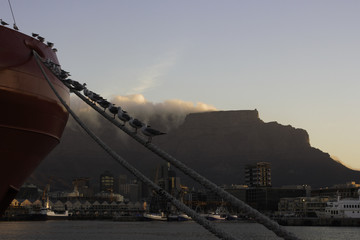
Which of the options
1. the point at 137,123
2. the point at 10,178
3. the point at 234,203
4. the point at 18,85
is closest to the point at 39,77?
the point at 18,85

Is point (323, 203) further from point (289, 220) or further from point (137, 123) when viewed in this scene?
point (137, 123)

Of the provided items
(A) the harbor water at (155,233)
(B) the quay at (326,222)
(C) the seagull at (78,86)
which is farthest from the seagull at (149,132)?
(B) the quay at (326,222)

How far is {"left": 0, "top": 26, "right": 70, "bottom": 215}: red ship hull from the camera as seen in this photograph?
2721 cm

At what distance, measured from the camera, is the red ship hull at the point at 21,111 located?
2721 centimetres

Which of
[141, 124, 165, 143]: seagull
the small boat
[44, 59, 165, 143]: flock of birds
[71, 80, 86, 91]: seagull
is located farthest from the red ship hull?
the small boat

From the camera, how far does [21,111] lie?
91.4 feet

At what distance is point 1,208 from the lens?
2956 cm

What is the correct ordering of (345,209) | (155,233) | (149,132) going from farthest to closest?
(345,209)
(155,233)
(149,132)

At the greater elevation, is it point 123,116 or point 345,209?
point 123,116

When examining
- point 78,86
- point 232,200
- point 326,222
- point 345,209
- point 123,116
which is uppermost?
point 78,86

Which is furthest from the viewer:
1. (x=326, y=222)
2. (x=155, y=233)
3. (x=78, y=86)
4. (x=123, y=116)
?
(x=326, y=222)

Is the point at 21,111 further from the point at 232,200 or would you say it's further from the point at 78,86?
the point at 232,200

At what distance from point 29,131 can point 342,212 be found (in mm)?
140149

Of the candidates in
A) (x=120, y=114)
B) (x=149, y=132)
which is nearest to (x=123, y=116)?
(x=120, y=114)
